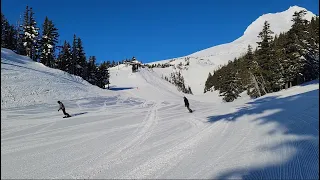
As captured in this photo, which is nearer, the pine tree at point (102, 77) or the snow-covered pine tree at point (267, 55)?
the snow-covered pine tree at point (267, 55)

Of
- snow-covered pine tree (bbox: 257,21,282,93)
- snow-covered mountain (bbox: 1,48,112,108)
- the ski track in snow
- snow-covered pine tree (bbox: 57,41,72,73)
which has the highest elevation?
snow-covered pine tree (bbox: 57,41,72,73)

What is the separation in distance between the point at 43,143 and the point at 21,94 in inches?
913

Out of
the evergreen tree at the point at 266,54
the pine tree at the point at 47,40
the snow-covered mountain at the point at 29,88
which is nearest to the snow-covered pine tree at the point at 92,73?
the pine tree at the point at 47,40

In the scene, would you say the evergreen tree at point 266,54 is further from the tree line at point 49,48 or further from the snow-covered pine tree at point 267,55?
the tree line at point 49,48

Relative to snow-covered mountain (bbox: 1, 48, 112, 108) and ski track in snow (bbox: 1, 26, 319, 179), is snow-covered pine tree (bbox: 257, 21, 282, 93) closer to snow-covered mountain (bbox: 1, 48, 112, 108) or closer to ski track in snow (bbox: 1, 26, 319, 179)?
snow-covered mountain (bbox: 1, 48, 112, 108)

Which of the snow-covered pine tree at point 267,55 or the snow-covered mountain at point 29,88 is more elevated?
the snow-covered pine tree at point 267,55

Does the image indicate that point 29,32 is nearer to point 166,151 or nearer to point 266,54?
point 266,54

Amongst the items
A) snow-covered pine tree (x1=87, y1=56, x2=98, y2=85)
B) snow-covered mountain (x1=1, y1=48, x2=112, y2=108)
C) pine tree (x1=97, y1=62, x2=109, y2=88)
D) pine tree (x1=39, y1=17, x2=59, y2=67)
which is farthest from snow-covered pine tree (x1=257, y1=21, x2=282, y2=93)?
pine tree (x1=97, y1=62, x2=109, y2=88)

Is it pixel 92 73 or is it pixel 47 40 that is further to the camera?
pixel 92 73

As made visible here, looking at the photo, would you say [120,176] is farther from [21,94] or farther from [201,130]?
[21,94]

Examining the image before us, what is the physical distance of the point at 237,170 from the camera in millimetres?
7426

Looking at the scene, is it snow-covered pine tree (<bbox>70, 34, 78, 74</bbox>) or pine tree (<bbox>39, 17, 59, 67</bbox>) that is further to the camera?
snow-covered pine tree (<bbox>70, 34, 78, 74</bbox>)

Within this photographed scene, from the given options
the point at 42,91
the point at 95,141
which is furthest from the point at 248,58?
the point at 95,141

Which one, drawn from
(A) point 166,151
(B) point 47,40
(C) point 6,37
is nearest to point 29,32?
(B) point 47,40
